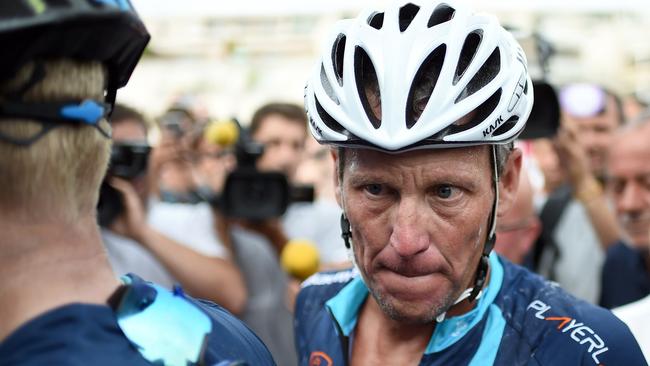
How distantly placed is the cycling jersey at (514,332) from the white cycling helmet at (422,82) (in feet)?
1.47

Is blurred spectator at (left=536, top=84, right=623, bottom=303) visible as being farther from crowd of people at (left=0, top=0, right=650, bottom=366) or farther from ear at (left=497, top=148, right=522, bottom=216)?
ear at (left=497, top=148, right=522, bottom=216)

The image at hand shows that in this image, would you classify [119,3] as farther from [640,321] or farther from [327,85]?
[640,321]

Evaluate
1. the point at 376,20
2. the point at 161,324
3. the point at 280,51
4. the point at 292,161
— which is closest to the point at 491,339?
the point at 376,20

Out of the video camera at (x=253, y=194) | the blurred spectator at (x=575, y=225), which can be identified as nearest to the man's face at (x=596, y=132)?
the blurred spectator at (x=575, y=225)

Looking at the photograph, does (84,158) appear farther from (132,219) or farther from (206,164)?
(206,164)

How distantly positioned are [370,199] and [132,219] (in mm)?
2308

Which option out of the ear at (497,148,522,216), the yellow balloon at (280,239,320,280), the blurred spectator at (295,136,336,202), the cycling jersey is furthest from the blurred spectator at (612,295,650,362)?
the blurred spectator at (295,136,336,202)

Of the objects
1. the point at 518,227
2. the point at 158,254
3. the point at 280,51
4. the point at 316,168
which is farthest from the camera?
the point at 280,51

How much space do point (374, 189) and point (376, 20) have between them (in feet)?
1.60

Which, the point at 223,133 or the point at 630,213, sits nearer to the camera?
the point at 630,213

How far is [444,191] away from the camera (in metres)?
2.08

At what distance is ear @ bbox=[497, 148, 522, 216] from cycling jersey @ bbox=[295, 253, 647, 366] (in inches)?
7.9

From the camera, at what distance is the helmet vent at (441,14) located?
2213 mm

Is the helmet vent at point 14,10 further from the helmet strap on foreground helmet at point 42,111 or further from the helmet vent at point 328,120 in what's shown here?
the helmet vent at point 328,120
